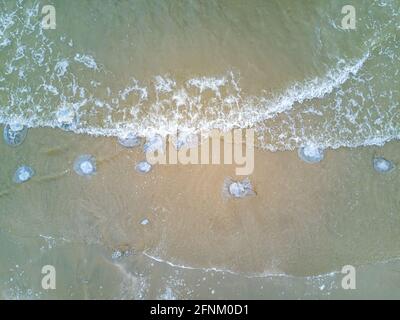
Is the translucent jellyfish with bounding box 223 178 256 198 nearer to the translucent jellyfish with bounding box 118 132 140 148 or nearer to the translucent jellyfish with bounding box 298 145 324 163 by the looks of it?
the translucent jellyfish with bounding box 298 145 324 163

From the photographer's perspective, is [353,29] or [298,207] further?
[353,29]

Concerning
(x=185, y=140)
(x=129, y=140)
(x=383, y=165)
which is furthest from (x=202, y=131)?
(x=383, y=165)

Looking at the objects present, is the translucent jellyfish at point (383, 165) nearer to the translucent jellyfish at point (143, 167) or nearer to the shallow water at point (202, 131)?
the shallow water at point (202, 131)

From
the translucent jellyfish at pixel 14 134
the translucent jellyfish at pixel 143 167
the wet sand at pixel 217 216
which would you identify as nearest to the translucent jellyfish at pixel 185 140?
the wet sand at pixel 217 216

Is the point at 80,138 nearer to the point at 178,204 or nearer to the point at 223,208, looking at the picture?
the point at 178,204

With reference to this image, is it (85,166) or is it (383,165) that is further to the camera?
(85,166)

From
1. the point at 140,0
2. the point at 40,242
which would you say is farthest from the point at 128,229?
the point at 140,0

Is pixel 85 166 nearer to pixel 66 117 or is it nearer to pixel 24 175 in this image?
pixel 66 117
